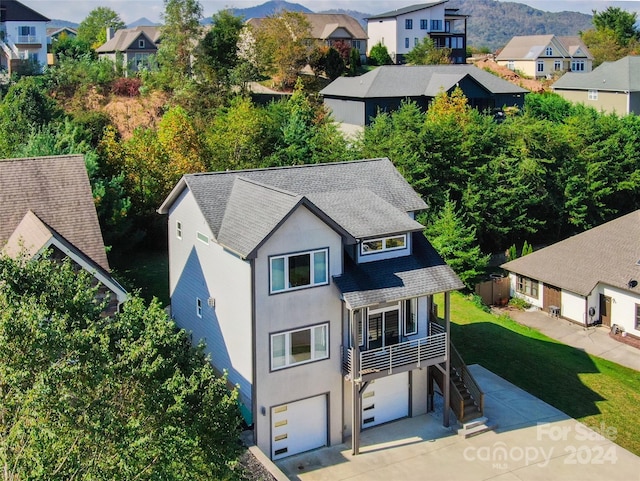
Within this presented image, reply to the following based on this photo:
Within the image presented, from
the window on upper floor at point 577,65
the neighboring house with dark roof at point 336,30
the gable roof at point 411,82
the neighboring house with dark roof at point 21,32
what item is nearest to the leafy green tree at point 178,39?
the gable roof at point 411,82

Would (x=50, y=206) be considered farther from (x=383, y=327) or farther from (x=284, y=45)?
(x=284, y=45)

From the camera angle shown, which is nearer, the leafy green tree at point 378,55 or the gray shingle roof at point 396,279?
the gray shingle roof at point 396,279

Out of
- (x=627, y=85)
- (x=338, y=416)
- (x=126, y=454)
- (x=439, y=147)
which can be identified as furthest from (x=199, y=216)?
(x=627, y=85)

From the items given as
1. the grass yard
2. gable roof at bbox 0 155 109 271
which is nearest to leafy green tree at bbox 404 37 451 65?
the grass yard

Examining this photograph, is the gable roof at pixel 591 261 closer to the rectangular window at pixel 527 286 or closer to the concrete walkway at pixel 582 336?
the rectangular window at pixel 527 286

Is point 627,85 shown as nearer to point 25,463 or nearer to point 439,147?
point 439,147

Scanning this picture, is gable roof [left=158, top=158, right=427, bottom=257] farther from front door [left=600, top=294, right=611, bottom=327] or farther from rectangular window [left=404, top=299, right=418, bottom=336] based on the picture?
front door [left=600, top=294, right=611, bottom=327]

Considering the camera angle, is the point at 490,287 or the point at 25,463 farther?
the point at 490,287
